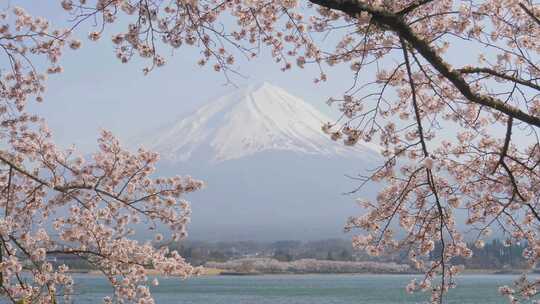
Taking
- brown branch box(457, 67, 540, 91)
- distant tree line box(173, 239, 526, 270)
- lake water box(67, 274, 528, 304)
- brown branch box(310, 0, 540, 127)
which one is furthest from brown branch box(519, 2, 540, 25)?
lake water box(67, 274, 528, 304)

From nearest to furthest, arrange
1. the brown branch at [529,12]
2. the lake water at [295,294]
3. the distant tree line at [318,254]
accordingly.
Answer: the brown branch at [529,12] → the lake water at [295,294] → the distant tree line at [318,254]

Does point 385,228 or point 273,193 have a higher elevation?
point 273,193

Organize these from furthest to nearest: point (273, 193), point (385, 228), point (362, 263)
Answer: point (273, 193) → point (362, 263) → point (385, 228)

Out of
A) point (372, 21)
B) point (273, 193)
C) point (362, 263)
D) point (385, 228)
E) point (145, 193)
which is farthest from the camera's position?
point (273, 193)

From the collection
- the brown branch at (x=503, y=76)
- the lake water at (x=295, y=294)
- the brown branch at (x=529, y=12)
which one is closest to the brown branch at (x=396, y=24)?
the brown branch at (x=503, y=76)

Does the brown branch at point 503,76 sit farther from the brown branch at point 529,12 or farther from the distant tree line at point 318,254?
the distant tree line at point 318,254

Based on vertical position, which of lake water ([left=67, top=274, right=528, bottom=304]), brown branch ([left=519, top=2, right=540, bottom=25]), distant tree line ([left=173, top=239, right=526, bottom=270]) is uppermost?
distant tree line ([left=173, top=239, right=526, bottom=270])

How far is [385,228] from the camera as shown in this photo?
4.72 m

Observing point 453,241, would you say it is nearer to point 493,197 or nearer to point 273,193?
point 493,197

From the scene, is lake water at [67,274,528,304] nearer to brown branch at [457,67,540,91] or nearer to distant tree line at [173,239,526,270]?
distant tree line at [173,239,526,270]

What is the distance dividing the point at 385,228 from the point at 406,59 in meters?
1.38

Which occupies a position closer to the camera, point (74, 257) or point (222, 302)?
point (74, 257)

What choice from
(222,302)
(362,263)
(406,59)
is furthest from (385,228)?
(362,263)

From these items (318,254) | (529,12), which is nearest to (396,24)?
Answer: (529,12)
